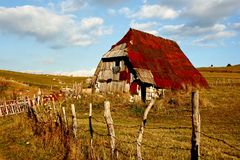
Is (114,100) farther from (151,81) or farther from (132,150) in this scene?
(132,150)

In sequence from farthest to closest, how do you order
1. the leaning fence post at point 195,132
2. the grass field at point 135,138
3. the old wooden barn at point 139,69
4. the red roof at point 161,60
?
the red roof at point 161,60 → the old wooden barn at point 139,69 → the grass field at point 135,138 → the leaning fence post at point 195,132

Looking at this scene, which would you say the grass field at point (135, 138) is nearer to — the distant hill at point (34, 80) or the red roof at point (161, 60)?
the red roof at point (161, 60)

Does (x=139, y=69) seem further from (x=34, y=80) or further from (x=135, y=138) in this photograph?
(x=34, y=80)

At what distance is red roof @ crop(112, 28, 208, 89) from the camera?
39216mm

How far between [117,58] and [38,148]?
88.5ft

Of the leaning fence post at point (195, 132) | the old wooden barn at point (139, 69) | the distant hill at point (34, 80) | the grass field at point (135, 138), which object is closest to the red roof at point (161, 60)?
the old wooden barn at point (139, 69)

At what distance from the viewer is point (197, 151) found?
6.46 metres

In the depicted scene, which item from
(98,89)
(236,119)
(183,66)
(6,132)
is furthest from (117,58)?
(6,132)

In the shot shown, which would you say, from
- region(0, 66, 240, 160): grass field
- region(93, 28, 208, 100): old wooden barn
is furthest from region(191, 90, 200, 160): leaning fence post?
region(93, 28, 208, 100): old wooden barn

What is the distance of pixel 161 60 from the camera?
143 ft

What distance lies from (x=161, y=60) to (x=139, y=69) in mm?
6905

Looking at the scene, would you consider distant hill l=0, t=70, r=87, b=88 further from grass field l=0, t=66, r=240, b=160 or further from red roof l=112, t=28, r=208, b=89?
grass field l=0, t=66, r=240, b=160

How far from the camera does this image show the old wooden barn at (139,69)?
37.7 metres

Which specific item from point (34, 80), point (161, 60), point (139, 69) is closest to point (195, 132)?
point (139, 69)
